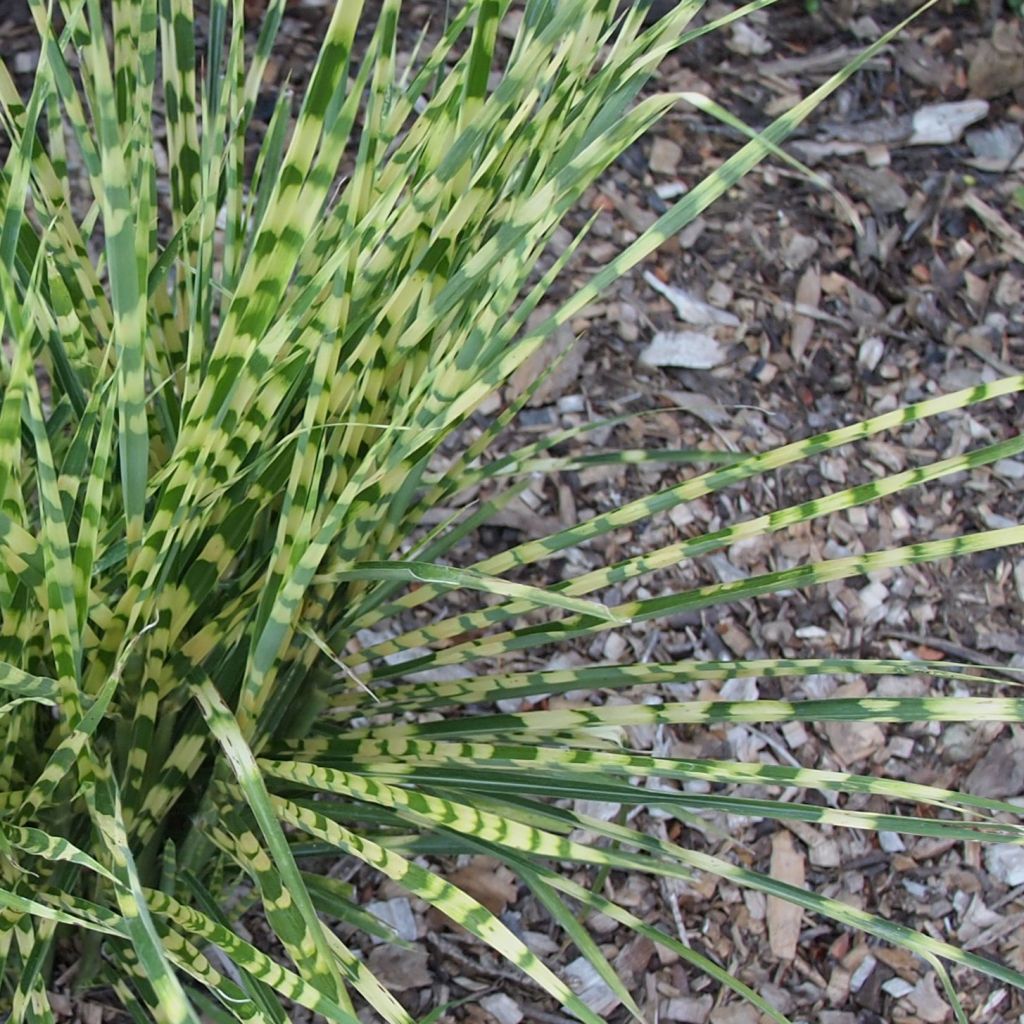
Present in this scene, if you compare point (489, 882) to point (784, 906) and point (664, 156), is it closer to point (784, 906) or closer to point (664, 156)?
point (784, 906)

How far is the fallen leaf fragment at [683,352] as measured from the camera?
1.43m

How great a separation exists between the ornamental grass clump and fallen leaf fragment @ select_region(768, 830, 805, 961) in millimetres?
340

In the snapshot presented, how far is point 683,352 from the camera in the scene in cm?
144

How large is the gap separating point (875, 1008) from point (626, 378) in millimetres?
672

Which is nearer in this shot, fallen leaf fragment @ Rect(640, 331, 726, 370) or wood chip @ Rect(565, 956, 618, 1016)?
wood chip @ Rect(565, 956, 618, 1016)

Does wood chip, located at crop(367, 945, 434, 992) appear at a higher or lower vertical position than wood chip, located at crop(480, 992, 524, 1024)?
higher

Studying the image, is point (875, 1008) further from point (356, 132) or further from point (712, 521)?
point (356, 132)

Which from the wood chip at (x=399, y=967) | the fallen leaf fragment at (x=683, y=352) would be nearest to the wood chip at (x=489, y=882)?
the wood chip at (x=399, y=967)

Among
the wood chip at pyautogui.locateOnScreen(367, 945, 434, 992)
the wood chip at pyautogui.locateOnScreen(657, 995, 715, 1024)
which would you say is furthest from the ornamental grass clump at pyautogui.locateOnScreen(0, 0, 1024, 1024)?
the wood chip at pyautogui.locateOnScreen(657, 995, 715, 1024)

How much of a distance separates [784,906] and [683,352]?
60 cm

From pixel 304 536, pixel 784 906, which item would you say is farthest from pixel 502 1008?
pixel 304 536

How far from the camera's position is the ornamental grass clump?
0.59 meters

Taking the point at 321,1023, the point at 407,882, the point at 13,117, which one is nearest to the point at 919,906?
the point at 321,1023

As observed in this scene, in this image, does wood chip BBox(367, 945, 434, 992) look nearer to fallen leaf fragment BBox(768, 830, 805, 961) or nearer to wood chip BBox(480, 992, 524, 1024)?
wood chip BBox(480, 992, 524, 1024)
